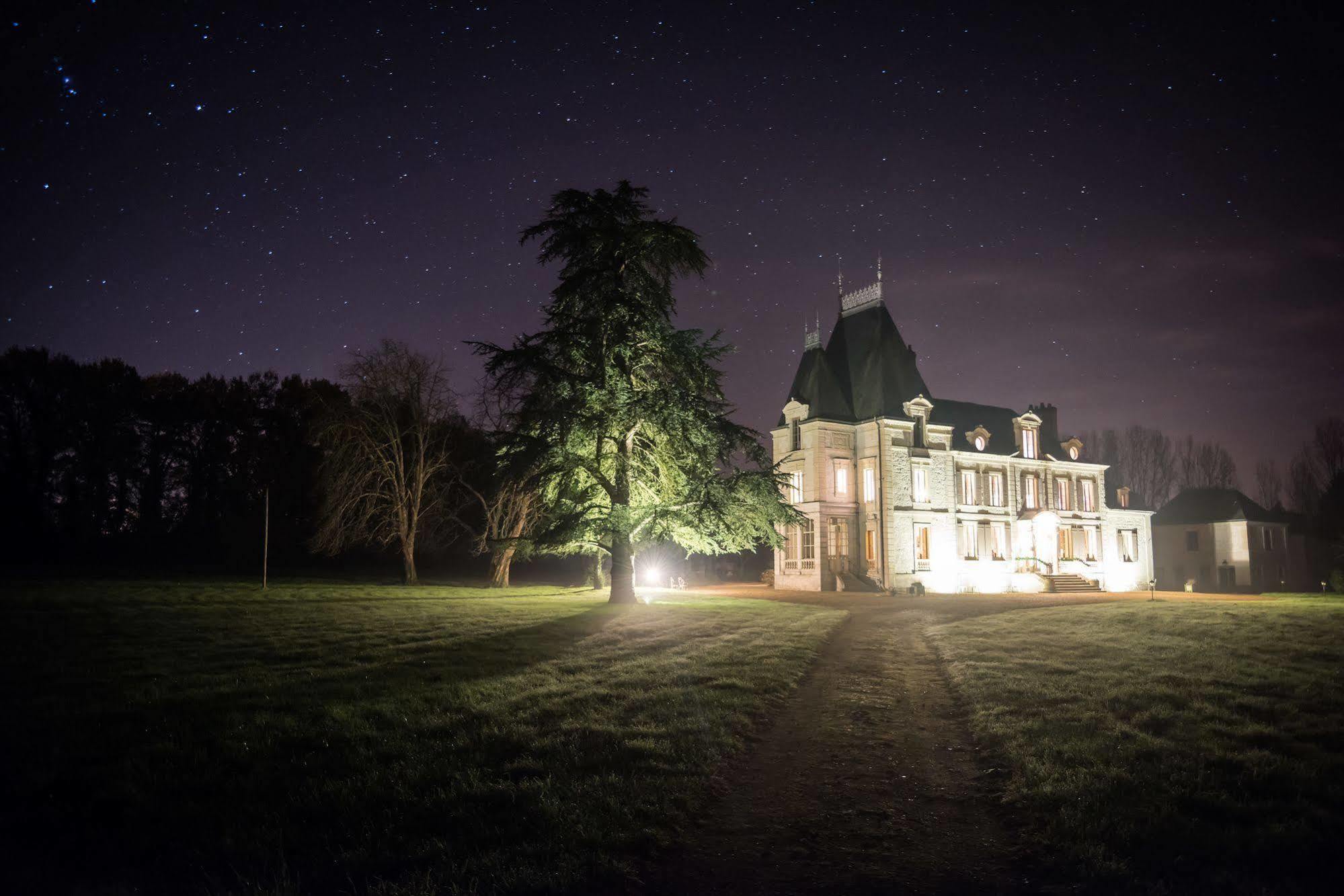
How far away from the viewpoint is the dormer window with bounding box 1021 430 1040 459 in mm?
46000

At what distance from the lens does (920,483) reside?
135 ft

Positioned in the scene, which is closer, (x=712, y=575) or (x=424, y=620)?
(x=424, y=620)

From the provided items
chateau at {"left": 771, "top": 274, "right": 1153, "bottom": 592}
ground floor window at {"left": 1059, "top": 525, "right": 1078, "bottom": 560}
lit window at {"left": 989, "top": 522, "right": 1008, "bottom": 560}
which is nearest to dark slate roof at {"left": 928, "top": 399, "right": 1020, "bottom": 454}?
chateau at {"left": 771, "top": 274, "right": 1153, "bottom": 592}

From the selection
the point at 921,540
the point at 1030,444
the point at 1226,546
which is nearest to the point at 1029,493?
the point at 1030,444

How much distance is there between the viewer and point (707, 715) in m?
10.1

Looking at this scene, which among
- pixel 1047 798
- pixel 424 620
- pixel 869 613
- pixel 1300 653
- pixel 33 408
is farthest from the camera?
pixel 33 408

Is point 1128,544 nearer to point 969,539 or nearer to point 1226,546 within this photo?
point 1226,546

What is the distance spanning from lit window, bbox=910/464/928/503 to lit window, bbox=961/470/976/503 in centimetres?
285

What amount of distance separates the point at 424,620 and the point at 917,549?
27.8 metres

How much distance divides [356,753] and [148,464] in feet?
195

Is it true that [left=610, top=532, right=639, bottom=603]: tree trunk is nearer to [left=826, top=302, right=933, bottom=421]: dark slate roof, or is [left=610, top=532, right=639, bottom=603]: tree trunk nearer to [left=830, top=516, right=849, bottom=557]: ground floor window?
[left=830, top=516, right=849, bottom=557]: ground floor window

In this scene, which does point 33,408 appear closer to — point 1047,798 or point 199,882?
point 199,882

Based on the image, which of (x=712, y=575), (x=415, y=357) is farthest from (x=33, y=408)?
(x=712, y=575)

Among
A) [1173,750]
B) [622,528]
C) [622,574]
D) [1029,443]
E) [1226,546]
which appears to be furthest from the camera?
[1226,546]
